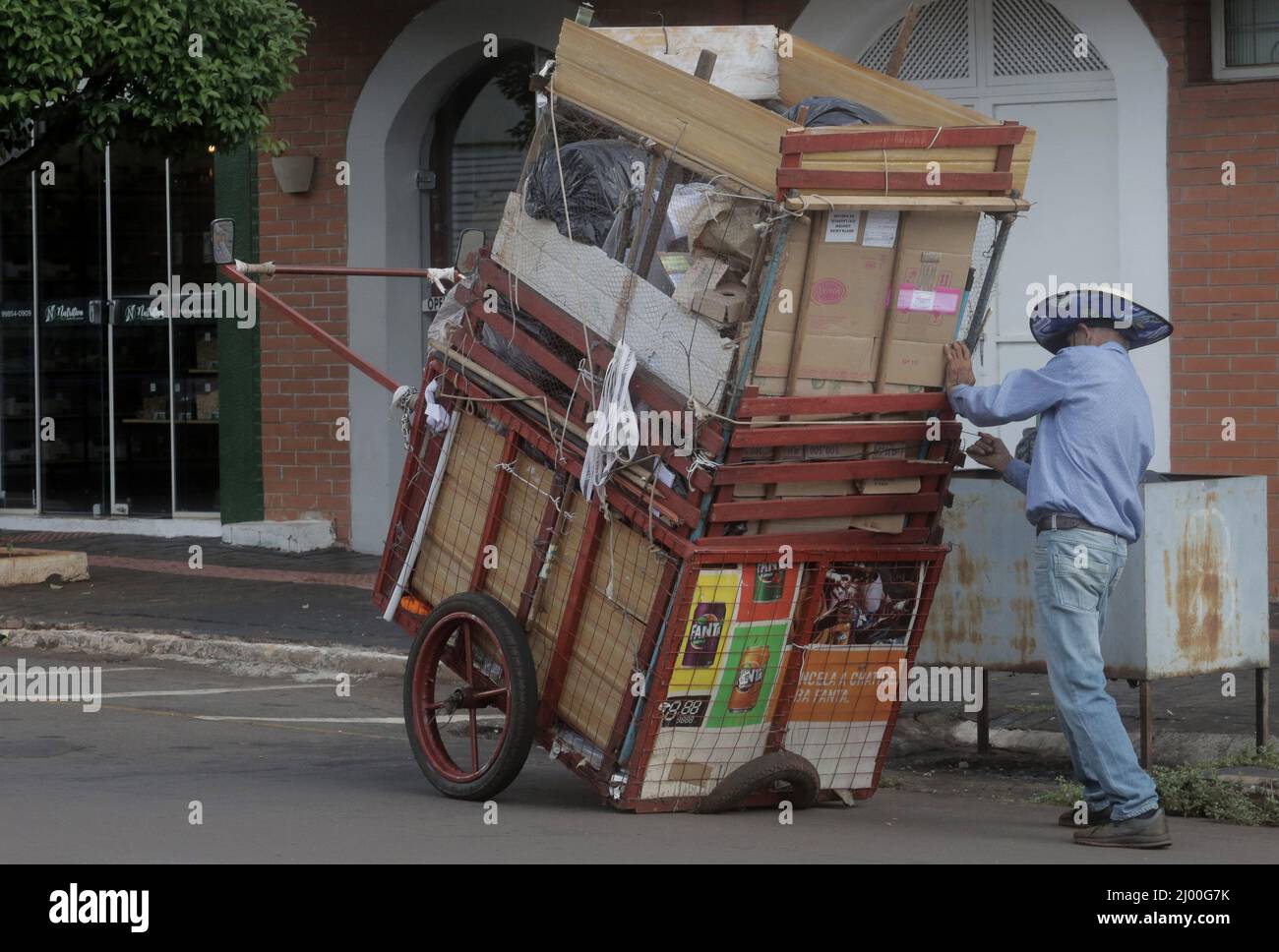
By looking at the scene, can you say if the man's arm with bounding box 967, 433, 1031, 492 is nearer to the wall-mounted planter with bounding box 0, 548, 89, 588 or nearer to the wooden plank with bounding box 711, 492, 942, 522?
the wooden plank with bounding box 711, 492, 942, 522

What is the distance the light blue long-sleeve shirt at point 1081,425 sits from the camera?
6.11 meters

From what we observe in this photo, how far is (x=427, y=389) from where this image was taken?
698 centimetres

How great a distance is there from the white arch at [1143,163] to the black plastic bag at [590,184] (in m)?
6.38

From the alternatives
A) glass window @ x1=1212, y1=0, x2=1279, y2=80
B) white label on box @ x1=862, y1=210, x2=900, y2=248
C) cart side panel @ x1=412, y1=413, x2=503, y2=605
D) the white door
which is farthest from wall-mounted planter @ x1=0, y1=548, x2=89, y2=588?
white label on box @ x1=862, y1=210, x2=900, y2=248

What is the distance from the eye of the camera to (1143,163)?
1183 cm

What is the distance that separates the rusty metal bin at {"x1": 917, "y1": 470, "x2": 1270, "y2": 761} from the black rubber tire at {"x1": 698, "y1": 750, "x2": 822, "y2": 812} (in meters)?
1.50

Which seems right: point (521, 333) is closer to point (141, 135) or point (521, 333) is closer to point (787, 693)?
point (787, 693)

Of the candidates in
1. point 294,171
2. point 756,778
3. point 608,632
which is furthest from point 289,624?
point 756,778

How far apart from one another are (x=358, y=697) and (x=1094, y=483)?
191 inches

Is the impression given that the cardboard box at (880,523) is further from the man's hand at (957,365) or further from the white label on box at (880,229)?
the white label on box at (880,229)

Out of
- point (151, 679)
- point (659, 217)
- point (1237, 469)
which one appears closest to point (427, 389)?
point (659, 217)

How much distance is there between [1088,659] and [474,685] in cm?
227

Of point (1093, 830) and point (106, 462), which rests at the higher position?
point (106, 462)

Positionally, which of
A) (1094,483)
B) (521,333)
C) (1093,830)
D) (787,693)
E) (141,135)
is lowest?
(1093,830)
